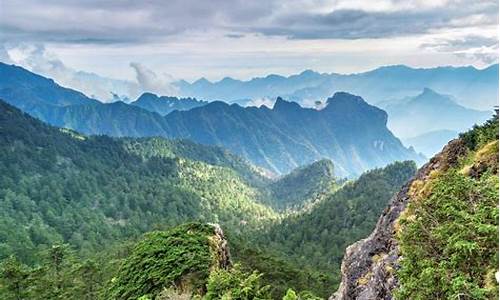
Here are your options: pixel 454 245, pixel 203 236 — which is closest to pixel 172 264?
pixel 203 236

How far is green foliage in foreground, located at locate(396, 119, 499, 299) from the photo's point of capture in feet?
41.5

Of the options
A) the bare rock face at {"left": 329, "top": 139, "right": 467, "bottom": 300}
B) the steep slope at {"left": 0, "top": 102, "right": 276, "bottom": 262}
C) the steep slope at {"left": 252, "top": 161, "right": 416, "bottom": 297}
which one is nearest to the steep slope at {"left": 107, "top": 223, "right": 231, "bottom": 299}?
the bare rock face at {"left": 329, "top": 139, "right": 467, "bottom": 300}

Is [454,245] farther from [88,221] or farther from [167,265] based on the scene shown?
[88,221]

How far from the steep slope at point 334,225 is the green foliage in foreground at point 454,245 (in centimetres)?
8646

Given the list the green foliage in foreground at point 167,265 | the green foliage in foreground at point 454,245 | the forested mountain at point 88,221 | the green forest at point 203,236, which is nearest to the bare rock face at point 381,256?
the green forest at point 203,236

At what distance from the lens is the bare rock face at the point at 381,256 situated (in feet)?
69.1

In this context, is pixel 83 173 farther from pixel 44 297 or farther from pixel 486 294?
pixel 486 294

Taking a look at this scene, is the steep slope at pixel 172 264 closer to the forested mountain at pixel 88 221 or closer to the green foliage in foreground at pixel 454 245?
the forested mountain at pixel 88 221

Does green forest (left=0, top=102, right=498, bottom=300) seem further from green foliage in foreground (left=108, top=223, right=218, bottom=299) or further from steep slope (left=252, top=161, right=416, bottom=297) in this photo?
steep slope (left=252, top=161, right=416, bottom=297)

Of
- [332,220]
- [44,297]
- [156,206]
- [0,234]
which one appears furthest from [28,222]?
[44,297]

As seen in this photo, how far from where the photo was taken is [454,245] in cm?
1291

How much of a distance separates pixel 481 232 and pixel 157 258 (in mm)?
26759

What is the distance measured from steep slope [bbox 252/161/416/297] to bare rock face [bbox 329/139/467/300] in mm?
72612

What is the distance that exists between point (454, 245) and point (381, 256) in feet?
41.7
